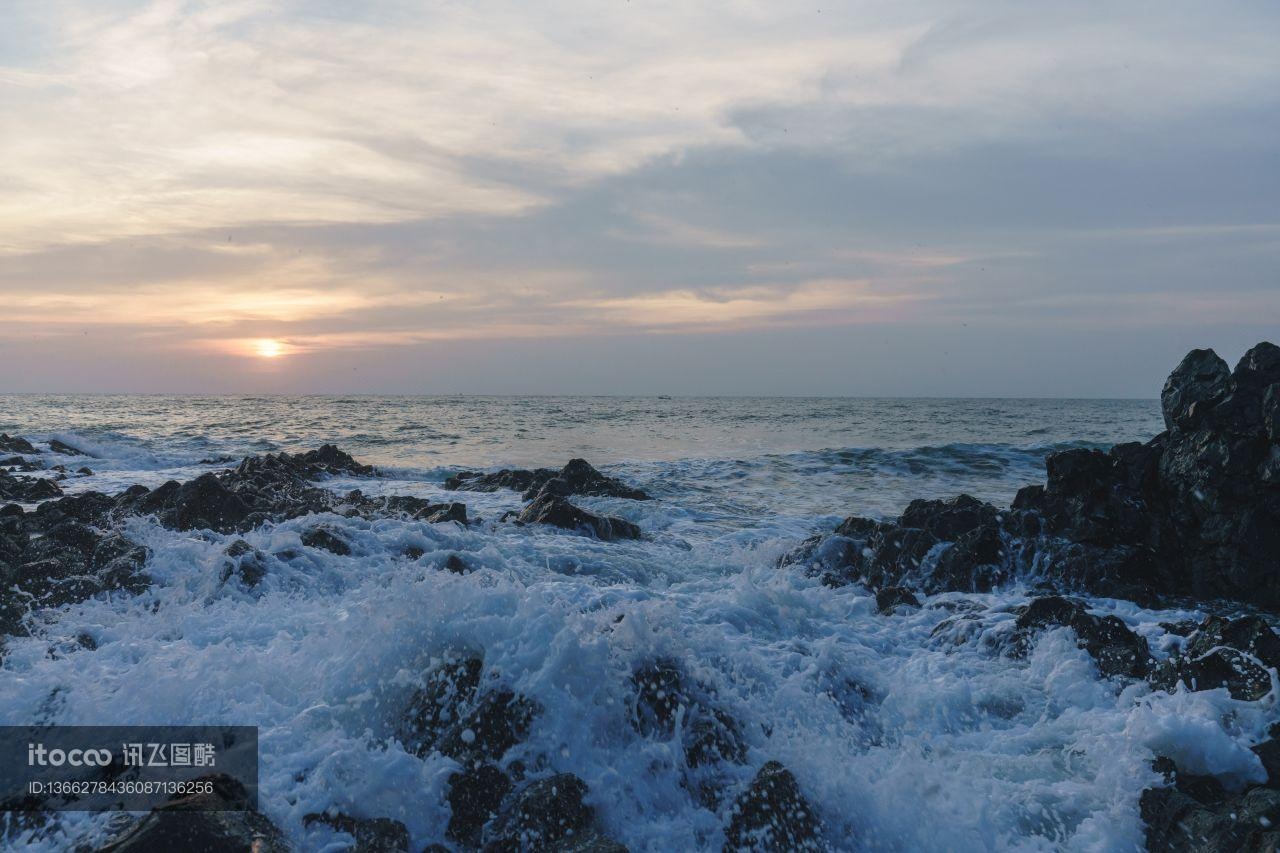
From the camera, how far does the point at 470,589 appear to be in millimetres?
6797

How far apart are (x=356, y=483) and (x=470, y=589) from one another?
15.8 m

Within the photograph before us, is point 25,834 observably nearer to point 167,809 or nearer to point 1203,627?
point 167,809

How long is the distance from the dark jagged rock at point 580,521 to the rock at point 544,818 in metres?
8.60

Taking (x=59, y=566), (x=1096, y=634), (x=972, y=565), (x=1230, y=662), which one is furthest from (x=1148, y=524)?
(x=59, y=566)

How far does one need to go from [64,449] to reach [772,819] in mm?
33909

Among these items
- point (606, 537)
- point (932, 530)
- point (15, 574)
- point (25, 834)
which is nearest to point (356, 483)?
point (606, 537)

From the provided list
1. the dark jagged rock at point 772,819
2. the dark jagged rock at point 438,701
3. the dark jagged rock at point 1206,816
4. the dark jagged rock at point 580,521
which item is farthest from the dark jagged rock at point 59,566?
the dark jagged rock at point 1206,816

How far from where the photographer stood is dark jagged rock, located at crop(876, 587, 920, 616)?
9471mm

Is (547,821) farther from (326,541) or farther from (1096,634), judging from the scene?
(326,541)

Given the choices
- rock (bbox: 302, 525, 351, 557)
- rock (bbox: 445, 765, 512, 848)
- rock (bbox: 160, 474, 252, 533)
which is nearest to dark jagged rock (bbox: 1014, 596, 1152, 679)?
rock (bbox: 445, 765, 512, 848)

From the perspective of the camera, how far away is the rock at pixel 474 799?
4.63 meters

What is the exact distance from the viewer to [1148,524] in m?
10.9

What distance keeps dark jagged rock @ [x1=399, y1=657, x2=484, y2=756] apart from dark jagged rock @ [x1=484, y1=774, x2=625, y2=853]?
961mm

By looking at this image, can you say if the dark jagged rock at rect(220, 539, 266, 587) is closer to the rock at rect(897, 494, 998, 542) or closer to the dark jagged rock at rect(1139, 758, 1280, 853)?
the dark jagged rock at rect(1139, 758, 1280, 853)
